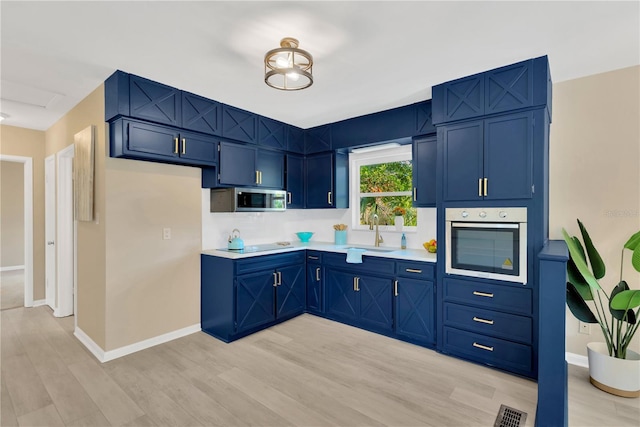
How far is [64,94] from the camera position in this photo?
10.7 feet

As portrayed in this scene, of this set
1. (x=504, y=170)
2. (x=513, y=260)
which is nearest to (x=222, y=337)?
(x=513, y=260)

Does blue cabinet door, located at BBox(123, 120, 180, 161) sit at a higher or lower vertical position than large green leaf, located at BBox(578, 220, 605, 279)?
higher

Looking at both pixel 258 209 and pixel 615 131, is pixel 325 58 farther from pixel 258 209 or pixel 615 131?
pixel 615 131

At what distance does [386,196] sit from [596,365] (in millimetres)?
2738

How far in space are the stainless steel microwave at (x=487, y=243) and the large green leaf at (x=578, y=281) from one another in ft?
1.25

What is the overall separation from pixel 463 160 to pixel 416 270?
1221 mm

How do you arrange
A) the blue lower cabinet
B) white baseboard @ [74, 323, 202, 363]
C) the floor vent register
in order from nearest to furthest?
the floor vent register, white baseboard @ [74, 323, 202, 363], the blue lower cabinet

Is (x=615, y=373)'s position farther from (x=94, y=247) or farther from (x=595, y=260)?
(x=94, y=247)

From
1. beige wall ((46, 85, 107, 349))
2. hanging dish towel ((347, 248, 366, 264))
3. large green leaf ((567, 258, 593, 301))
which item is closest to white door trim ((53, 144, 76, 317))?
beige wall ((46, 85, 107, 349))

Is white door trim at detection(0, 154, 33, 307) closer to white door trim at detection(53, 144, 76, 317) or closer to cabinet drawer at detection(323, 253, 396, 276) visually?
white door trim at detection(53, 144, 76, 317)

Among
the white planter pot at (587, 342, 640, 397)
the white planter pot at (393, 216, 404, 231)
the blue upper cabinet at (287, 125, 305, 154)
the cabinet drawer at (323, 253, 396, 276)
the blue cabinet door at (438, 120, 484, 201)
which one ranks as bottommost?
the white planter pot at (587, 342, 640, 397)

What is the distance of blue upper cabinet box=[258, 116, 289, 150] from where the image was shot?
13.4 ft

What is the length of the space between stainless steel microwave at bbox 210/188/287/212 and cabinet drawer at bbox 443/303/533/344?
2424mm

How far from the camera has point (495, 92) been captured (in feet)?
9.16
